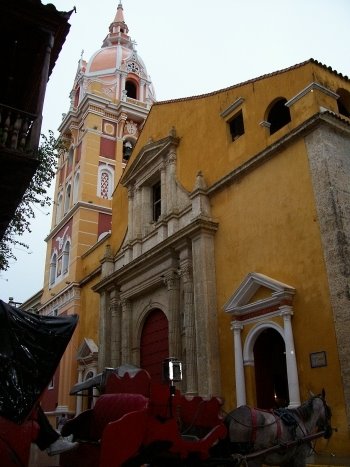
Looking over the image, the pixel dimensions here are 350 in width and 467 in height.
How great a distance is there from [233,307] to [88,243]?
12.5 m

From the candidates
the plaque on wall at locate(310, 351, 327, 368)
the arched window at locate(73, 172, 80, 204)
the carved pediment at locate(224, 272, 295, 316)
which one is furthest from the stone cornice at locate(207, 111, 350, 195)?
the arched window at locate(73, 172, 80, 204)

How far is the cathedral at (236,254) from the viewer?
956cm

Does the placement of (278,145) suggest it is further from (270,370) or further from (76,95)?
A: (76,95)

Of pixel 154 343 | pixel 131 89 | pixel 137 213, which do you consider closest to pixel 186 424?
pixel 154 343

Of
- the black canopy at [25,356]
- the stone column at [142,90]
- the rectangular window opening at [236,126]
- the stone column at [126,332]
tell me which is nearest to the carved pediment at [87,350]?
the stone column at [126,332]

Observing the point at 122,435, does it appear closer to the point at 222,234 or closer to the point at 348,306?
the point at 348,306

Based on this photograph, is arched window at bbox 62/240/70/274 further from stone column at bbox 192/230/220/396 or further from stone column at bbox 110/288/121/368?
stone column at bbox 192/230/220/396

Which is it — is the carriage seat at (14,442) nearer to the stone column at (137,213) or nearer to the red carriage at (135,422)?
the red carriage at (135,422)

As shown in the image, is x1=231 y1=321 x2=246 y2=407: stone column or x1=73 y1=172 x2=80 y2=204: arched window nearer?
x1=231 y1=321 x2=246 y2=407: stone column

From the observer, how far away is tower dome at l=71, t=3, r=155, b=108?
1101 inches

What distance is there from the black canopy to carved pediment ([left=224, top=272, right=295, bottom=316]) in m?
6.06

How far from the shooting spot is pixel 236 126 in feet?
45.6

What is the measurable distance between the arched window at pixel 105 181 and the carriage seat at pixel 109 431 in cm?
1853

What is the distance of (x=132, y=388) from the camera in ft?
20.1
